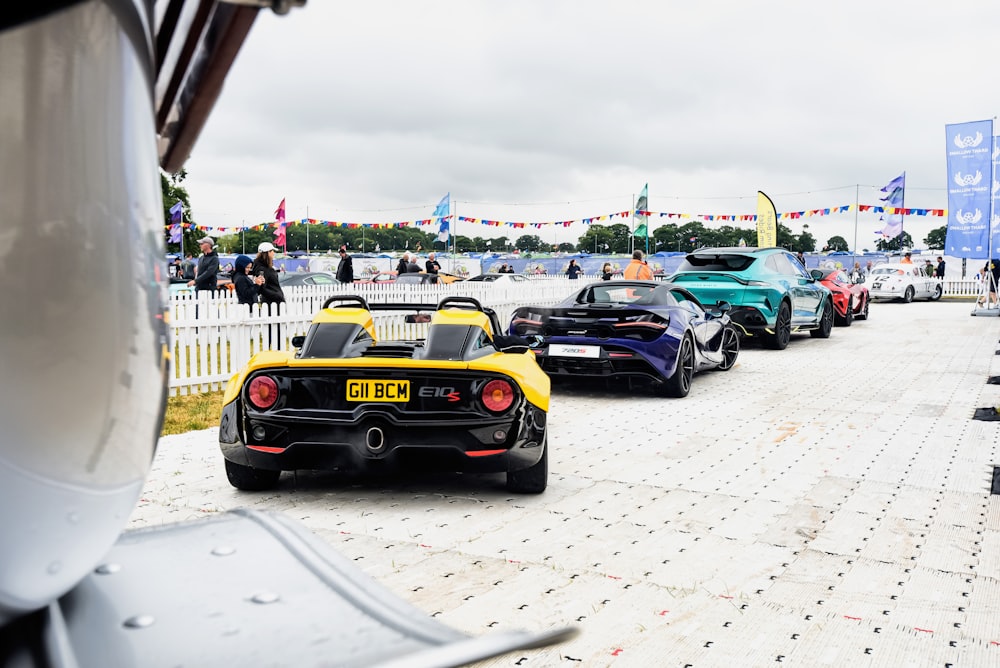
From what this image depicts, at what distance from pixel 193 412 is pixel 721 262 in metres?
8.65

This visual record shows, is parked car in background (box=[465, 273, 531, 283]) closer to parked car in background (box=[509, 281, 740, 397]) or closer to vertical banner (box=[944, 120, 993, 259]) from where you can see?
vertical banner (box=[944, 120, 993, 259])

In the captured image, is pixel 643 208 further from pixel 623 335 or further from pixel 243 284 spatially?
pixel 623 335

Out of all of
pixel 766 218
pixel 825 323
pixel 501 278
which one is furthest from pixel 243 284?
pixel 766 218

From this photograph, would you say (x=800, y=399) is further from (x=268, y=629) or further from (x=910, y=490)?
(x=268, y=629)

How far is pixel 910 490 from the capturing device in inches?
209

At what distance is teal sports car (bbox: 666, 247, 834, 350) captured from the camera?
13.6 m

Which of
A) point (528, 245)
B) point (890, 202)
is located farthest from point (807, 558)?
point (528, 245)

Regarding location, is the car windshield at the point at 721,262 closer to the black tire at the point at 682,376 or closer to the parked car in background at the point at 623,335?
the parked car in background at the point at 623,335

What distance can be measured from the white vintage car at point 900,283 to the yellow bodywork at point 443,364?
27.8 metres

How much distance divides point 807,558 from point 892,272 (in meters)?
29.9

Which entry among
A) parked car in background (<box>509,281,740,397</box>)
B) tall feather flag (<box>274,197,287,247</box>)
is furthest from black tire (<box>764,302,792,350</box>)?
tall feather flag (<box>274,197,287,247</box>)

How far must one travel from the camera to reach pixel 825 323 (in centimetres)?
1639

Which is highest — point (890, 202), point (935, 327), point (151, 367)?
point (890, 202)

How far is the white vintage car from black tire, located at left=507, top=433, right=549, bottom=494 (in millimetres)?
27808
